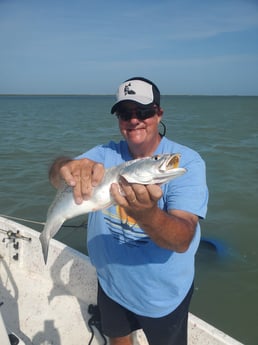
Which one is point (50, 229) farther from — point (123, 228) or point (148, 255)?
point (148, 255)

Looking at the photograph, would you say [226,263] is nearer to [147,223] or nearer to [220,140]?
[147,223]

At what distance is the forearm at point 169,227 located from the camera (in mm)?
2256

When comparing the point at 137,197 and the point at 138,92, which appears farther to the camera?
the point at 138,92

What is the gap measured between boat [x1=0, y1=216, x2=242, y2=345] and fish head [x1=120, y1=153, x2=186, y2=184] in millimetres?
2468

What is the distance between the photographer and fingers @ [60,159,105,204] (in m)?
2.52

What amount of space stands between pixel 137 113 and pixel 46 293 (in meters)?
3.49

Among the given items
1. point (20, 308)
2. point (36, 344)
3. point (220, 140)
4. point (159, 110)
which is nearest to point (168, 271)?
point (159, 110)

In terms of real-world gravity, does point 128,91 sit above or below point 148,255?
above

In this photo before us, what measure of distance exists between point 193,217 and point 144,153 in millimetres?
800

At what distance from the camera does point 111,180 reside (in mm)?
2486

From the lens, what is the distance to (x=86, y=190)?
2549mm

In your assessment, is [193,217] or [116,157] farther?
[116,157]

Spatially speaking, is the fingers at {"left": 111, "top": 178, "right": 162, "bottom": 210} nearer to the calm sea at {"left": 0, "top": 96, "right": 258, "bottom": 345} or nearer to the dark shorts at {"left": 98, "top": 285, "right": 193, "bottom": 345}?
the dark shorts at {"left": 98, "top": 285, "right": 193, "bottom": 345}

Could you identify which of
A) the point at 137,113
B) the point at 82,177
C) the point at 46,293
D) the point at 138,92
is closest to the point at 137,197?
the point at 82,177
